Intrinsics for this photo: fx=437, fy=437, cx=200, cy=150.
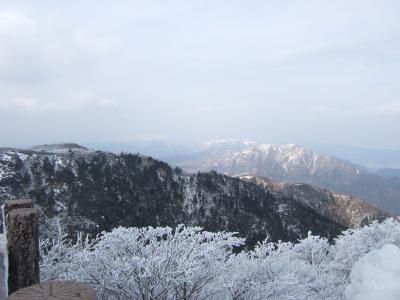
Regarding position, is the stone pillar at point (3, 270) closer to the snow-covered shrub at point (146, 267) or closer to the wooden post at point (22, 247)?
the wooden post at point (22, 247)

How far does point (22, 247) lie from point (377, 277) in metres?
7.26

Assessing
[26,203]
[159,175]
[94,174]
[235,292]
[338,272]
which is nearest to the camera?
Result: [26,203]

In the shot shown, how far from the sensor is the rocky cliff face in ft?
374

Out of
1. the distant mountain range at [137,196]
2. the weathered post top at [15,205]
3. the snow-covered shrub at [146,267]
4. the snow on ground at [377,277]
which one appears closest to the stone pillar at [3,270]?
the weathered post top at [15,205]

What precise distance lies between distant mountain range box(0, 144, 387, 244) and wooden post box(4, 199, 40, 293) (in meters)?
101

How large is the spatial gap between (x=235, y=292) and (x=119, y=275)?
13.1ft

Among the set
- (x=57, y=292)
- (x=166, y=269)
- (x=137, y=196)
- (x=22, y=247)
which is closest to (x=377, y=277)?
(x=166, y=269)

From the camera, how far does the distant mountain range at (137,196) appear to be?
114 m

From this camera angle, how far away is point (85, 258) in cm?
1183

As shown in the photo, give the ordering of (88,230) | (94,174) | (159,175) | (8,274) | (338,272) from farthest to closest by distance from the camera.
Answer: (159,175)
(94,174)
(88,230)
(338,272)
(8,274)

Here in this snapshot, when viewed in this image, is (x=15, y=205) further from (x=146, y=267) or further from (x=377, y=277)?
(x=377, y=277)

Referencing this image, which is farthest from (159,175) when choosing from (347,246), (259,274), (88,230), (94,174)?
(259,274)

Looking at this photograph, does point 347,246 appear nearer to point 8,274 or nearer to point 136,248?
point 136,248

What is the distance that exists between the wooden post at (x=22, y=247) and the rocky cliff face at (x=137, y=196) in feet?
326
